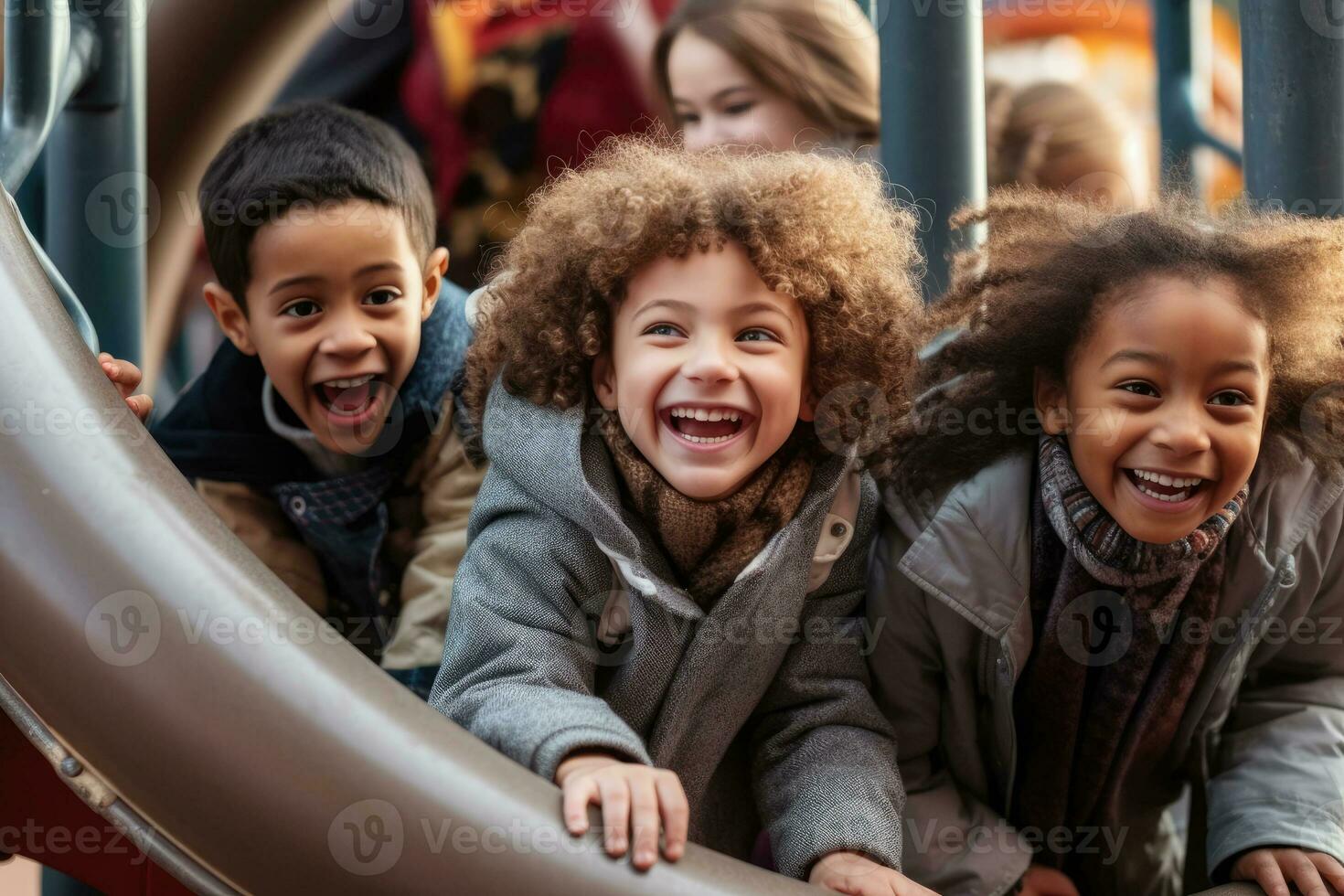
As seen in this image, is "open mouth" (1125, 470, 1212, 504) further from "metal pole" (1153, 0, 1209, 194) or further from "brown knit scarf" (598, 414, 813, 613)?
"metal pole" (1153, 0, 1209, 194)

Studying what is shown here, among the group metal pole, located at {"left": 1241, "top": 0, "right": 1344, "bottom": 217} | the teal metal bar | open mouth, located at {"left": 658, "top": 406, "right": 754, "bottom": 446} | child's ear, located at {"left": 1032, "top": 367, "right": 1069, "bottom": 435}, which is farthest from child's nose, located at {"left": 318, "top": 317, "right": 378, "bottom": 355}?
the teal metal bar

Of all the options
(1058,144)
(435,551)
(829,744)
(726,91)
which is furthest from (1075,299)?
(1058,144)

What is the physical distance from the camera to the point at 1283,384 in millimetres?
1306

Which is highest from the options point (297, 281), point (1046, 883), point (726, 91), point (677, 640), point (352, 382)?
point (726, 91)

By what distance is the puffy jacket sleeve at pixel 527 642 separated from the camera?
3.66ft

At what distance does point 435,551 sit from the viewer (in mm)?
1512

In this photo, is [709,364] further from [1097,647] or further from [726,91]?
[726,91]

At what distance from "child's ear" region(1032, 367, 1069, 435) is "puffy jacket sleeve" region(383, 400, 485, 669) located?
0.53 m

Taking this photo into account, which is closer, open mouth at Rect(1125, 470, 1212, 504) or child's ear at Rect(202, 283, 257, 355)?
open mouth at Rect(1125, 470, 1212, 504)

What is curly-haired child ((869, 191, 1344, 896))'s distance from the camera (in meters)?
1.24

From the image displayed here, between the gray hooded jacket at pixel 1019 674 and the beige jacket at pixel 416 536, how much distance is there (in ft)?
1.39

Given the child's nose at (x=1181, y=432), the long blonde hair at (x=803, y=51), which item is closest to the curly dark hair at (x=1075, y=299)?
the child's nose at (x=1181, y=432)

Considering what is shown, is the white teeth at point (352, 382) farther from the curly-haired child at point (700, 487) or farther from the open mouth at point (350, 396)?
the curly-haired child at point (700, 487)

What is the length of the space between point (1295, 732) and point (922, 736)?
334 mm
